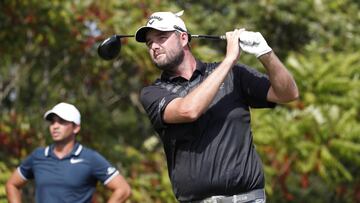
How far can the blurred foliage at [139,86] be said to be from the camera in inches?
513

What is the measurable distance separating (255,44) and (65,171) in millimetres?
3344

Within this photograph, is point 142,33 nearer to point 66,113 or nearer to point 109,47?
point 109,47

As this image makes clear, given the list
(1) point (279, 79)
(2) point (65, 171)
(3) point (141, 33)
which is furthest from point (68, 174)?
(1) point (279, 79)

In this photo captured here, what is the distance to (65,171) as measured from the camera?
7410 mm

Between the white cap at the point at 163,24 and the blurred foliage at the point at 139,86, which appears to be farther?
the blurred foliage at the point at 139,86

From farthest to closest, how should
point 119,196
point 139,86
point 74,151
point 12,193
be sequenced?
point 139,86 < point 12,193 < point 119,196 < point 74,151

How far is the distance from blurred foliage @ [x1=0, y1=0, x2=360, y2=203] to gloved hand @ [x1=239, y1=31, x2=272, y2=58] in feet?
20.3

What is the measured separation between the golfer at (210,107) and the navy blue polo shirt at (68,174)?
265 cm

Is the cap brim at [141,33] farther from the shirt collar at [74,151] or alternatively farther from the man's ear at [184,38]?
the shirt collar at [74,151]

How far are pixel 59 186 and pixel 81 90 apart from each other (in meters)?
9.11

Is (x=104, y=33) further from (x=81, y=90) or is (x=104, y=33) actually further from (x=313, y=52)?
(x=313, y=52)

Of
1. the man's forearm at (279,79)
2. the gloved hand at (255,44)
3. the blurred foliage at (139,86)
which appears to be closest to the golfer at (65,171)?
the blurred foliage at (139,86)

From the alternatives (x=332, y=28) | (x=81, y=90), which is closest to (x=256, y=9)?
(x=332, y=28)

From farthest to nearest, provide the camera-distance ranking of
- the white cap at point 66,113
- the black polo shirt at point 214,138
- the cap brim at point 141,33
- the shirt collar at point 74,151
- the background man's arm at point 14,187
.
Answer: the background man's arm at point 14,187
the white cap at point 66,113
the shirt collar at point 74,151
the cap brim at point 141,33
the black polo shirt at point 214,138
